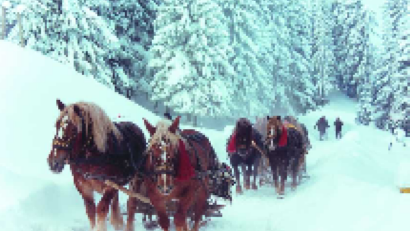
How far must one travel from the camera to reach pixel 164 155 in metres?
5.04

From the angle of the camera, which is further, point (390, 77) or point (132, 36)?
point (390, 77)

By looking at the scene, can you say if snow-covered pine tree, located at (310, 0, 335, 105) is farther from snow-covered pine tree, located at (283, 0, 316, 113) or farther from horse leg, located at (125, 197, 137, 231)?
horse leg, located at (125, 197, 137, 231)

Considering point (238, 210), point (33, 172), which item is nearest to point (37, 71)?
point (33, 172)

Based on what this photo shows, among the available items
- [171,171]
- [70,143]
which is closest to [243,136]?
[171,171]

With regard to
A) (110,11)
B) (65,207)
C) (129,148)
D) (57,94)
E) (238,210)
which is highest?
(110,11)

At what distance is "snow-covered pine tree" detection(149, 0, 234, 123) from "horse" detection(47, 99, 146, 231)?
59.1ft

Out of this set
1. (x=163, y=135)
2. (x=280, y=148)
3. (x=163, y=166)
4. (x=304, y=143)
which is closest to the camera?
(x=163, y=166)

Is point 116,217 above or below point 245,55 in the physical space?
below

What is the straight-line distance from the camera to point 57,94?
37.9ft

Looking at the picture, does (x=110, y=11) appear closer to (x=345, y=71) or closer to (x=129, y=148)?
(x=129, y=148)

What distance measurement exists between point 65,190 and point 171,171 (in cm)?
316

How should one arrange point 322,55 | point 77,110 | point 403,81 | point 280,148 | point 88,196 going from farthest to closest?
point 322,55
point 403,81
point 280,148
point 88,196
point 77,110

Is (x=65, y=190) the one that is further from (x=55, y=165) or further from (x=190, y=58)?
(x=190, y=58)

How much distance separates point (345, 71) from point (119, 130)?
5645 centimetres
